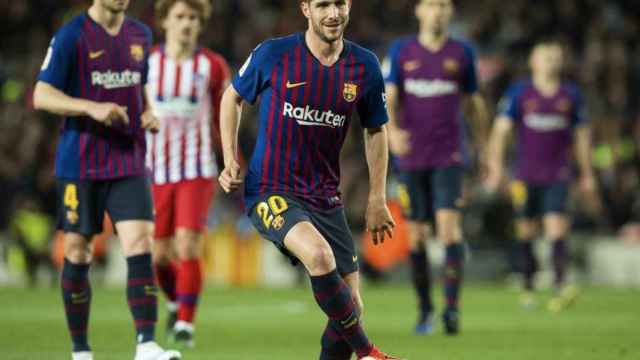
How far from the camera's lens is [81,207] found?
796cm

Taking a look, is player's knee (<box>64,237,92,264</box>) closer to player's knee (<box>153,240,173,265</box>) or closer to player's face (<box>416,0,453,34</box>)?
player's knee (<box>153,240,173,265</box>)

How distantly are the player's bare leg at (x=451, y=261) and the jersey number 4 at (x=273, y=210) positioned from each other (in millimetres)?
4076

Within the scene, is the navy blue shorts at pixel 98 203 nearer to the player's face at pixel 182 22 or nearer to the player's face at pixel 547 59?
the player's face at pixel 182 22

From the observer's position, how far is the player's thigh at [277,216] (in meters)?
6.68

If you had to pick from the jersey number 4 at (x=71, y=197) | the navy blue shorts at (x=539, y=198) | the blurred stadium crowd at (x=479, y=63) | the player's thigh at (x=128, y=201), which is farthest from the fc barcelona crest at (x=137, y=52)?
the blurred stadium crowd at (x=479, y=63)

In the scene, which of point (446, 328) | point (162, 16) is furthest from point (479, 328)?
point (162, 16)

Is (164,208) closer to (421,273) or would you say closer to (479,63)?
(421,273)

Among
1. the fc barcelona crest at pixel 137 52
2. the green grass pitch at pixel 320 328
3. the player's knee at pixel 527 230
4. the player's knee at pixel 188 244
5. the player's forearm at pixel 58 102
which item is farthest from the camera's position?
the player's knee at pixel 527 230

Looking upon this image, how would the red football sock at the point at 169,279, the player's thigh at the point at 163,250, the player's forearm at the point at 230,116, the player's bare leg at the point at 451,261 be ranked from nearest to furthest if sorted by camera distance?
the player's forearm at the point at 230,116
the player's thigh at the point at 163,250
the red football sock at the point at 169,279
the player's bare leg at the point at 451,261

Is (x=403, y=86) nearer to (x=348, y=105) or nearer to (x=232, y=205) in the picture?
(x=348, y=105)

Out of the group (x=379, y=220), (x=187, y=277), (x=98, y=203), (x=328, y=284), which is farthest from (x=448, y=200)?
(x=328, y=284)

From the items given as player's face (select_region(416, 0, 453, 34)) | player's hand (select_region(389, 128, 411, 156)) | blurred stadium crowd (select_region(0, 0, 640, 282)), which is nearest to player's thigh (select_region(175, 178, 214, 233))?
player's hand (select_region(389, 128, 411, 156))

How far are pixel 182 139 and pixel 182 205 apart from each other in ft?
1.71

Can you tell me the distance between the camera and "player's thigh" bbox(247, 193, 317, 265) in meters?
6.68
